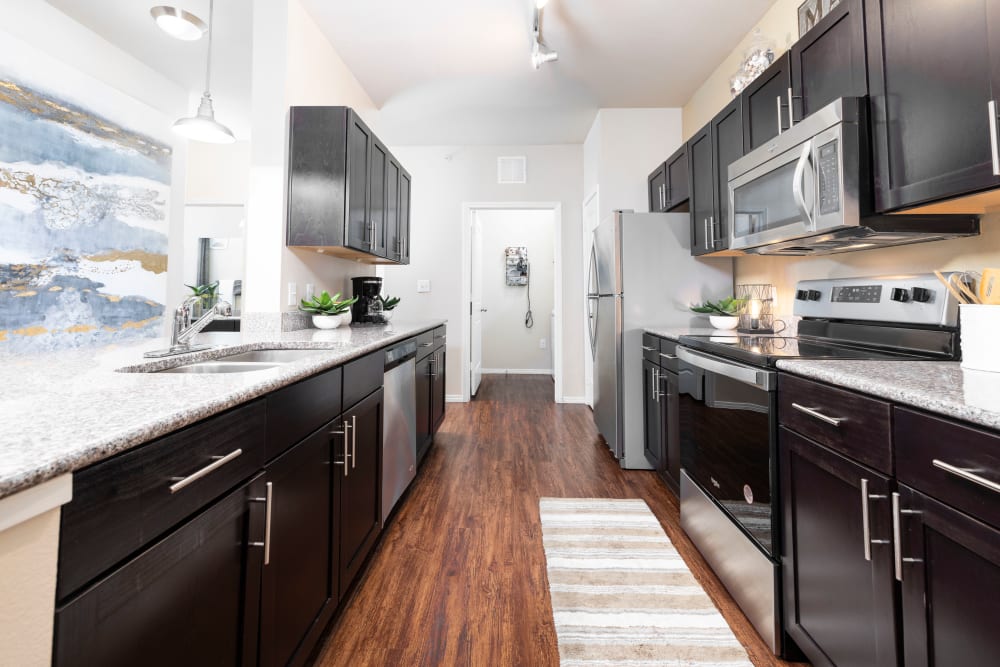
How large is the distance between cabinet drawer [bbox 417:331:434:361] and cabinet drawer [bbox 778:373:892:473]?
5.96 ft

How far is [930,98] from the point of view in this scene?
1139mm

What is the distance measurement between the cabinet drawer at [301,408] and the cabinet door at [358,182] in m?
1.22

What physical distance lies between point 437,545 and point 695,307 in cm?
200

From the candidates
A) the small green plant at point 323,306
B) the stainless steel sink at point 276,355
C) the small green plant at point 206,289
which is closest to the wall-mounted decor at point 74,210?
the small green plant at point 206,289

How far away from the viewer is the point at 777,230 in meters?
1.73

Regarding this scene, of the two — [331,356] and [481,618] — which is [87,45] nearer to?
[331,356]

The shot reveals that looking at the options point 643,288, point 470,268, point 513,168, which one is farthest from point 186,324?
point 513,168

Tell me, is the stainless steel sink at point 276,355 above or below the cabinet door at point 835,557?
above

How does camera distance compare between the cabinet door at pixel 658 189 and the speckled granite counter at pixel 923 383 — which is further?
the cabinet door at pixel 658 189

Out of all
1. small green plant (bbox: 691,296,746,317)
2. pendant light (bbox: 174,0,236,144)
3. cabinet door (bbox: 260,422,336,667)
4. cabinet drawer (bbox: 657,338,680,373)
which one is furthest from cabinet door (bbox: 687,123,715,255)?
pendant light (bbox: 174,0,236,144)

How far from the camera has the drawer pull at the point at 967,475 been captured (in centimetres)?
66

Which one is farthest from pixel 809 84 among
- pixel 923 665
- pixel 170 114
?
pixel 170 114

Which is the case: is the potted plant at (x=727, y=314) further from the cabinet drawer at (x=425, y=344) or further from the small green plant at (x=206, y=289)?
the small green plant at (x=206, y=289)

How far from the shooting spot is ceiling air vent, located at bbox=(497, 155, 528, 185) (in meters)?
4.59
